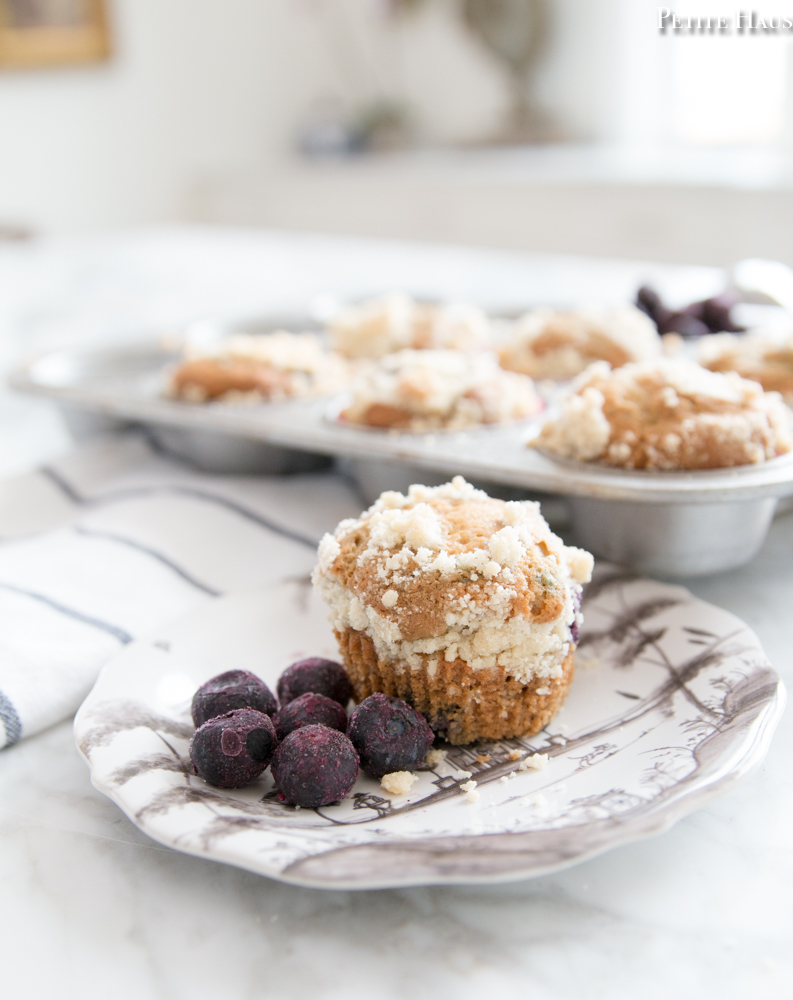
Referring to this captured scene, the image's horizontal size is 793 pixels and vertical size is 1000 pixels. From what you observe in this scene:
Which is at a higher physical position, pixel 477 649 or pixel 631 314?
pixel 631 314

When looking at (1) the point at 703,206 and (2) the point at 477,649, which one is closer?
(2) the point at 477,649

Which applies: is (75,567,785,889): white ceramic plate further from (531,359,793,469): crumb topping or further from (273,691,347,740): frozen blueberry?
(531,359,793,469): crumb topping

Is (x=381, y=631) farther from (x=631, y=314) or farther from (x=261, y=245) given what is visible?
(x=261, y=245)

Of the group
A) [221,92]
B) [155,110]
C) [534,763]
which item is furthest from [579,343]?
[221,92]

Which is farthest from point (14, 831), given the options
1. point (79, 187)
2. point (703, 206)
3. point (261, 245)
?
point (79, 187)

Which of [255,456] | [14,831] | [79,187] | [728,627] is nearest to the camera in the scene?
[14,831]

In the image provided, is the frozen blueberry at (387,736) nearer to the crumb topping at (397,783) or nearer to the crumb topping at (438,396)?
the crumb topping at (397,783)

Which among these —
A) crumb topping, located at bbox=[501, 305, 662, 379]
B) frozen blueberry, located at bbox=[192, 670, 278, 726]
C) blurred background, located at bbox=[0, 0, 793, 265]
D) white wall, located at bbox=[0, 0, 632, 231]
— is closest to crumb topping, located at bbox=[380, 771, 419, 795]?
frozen blueberry, located at bbox=[192, 670, 278, 726]

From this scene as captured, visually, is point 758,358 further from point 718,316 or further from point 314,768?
point 314,768
